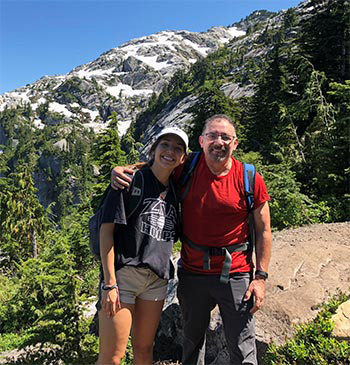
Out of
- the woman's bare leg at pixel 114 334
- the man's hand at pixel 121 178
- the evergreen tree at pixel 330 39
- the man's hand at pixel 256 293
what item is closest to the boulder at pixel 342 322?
the man's hand at pixel 256 293

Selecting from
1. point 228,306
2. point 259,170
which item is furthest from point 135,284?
point 259,170

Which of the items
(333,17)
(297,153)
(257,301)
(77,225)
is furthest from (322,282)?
(333,17)

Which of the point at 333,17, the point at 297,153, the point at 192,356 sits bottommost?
the point at 192,356

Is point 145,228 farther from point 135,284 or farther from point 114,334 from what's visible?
point 114,334

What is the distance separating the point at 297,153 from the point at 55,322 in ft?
34.4

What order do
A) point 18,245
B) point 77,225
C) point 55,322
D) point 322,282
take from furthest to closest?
1. point 18,245
2. point 77,225
3. point 55,322
4. point 322,282

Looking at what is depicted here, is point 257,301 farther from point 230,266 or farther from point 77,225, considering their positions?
point 77,225

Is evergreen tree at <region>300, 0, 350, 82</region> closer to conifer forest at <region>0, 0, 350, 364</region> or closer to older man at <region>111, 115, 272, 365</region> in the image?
conifer forest at <region>0, 0, 350, 364</region>

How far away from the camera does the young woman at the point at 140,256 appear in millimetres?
2418

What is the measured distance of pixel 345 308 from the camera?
3697mm

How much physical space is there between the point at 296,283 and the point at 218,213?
9.05 feet

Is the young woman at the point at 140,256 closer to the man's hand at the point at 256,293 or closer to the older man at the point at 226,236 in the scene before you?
the older man at the point at 226,236

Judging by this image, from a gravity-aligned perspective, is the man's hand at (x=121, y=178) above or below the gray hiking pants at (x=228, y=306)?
above

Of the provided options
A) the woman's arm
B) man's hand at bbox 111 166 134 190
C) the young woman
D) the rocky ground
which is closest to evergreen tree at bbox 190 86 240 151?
the rocky ground
